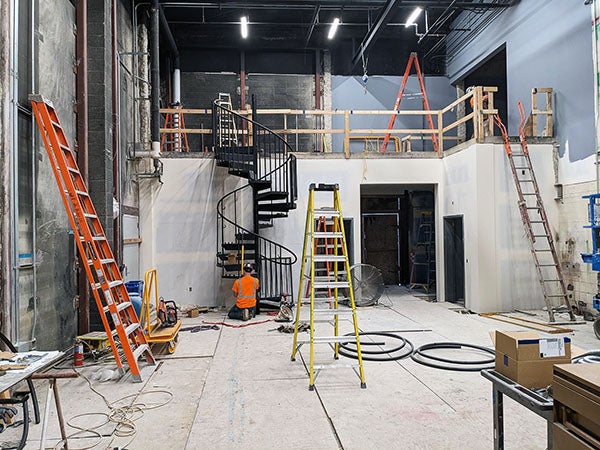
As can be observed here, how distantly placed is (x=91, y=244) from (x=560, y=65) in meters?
7.97

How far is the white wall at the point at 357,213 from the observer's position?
286 inches

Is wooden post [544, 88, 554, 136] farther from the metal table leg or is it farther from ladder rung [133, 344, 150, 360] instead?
ladder rung [133, 344, 150, 360]

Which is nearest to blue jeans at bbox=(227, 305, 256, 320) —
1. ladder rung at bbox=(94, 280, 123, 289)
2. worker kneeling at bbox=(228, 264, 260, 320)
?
worker kneeling at bbox=(228, 264, 260, 320)

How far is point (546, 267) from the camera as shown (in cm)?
730

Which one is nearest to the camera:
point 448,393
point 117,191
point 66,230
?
point 448,393

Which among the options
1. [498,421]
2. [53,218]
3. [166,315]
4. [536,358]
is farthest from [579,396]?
[53,218]

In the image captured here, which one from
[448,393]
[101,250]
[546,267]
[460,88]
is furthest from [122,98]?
[460,88]

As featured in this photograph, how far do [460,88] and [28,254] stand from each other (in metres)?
12.0

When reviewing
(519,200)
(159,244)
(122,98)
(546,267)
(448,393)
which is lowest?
(448,393)

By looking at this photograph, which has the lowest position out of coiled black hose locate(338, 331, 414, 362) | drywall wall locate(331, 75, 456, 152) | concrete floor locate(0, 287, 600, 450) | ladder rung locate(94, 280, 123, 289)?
concrete floor locate(0, 287, 600, 450)

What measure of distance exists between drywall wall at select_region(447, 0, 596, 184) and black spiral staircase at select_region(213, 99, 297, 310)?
467cm

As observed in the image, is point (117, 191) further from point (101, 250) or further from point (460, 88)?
point (460, 88)

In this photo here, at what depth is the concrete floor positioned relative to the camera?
2.91m

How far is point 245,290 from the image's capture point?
23.0ft
